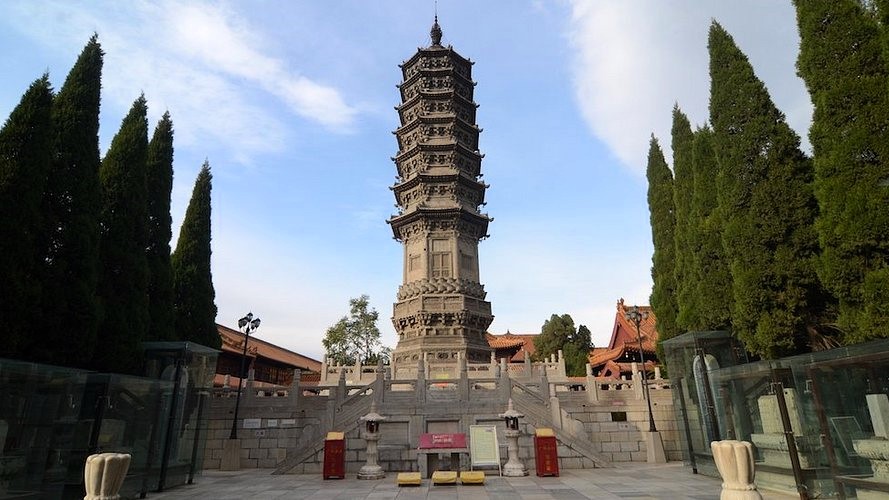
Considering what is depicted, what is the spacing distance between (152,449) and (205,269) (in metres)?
9.67

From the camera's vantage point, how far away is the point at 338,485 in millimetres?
12406

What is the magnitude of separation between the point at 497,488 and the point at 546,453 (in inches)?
103

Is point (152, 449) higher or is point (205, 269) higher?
point (205, 269)

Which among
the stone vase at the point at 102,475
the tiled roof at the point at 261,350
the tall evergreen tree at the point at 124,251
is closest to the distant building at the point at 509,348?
the tiled roof at the point at 261,350

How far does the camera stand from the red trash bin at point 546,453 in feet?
43.8

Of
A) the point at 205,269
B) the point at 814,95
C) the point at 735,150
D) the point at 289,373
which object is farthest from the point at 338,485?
the point at 289,373

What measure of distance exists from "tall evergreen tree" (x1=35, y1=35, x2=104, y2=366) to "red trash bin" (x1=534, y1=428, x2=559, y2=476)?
1166 centimetres

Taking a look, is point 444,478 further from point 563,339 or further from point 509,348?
point 509,348

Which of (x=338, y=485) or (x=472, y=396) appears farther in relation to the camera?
(x=472, y=396)

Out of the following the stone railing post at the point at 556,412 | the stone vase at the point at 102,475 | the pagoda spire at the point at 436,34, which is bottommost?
the stone vase at the point at 102,475

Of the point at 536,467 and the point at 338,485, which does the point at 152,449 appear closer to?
the point at 338,485

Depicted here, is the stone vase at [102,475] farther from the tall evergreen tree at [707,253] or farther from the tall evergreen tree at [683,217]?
the tall evergreen tree at [683,217]

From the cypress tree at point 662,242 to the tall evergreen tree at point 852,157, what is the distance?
9.59 m

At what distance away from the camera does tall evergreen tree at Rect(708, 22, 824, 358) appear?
11.3 metres
